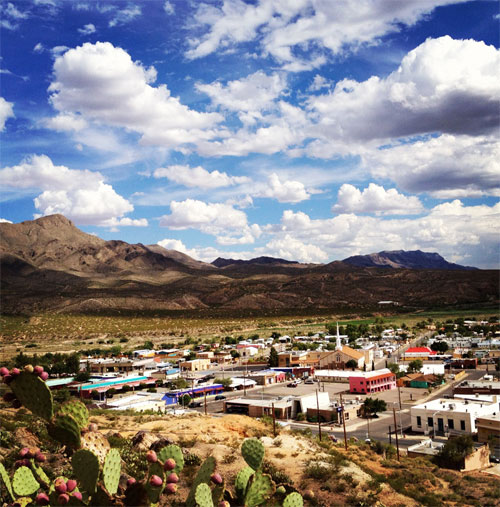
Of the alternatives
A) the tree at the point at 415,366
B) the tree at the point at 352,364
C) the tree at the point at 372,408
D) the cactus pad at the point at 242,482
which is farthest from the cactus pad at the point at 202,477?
the tree at the point at 352,364

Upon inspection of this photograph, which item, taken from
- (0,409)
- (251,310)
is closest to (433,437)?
(0,409)

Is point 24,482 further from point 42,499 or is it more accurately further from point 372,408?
point 372,408

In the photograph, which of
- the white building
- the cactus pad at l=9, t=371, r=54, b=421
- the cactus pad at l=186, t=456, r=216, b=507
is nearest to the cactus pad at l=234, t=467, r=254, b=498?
the cactus pad at l=186, t=456, r=216, b=507

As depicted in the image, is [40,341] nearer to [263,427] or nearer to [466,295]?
[263,427]

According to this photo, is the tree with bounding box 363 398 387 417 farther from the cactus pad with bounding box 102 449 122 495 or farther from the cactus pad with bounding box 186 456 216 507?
the cactus pad with bounding box 102 449 122 495

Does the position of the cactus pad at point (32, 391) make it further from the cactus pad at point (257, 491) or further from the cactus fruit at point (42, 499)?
the cactus pad at point (257, 491)
